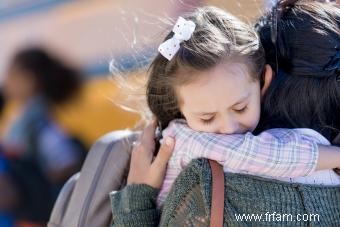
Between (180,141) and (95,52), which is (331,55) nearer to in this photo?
(180,141)

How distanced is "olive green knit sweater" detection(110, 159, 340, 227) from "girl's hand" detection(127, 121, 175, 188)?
15 cm

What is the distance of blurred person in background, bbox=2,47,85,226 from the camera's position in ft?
13.1

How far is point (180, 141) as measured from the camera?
1.87 meters

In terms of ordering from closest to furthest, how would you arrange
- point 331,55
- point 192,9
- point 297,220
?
point 297,220 < point 331,55 < point 192,9

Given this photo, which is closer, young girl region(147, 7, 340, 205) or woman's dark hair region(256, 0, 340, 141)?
young girl region(147, 7, 340, 205)

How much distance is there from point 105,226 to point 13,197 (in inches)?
81.0

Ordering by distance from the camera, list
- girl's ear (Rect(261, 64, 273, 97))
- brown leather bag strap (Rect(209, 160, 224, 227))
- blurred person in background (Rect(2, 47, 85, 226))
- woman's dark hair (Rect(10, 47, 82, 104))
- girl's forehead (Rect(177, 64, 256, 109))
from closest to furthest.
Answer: brown leather bag strap (Rect(209, 160, 224, 227))
girl's forehead (Rect(177, 64, 256, 109))
girl's ear (Rect(261, 64, 273, 97))
blurred person in background (Rect(2, 47, 85, 226))
woman's dark hair (Rect(10, 47, 82, 104))

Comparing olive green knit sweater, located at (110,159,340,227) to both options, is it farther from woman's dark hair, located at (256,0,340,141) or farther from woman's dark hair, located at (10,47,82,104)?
woman's dark hair, located at (10,47,82,104)

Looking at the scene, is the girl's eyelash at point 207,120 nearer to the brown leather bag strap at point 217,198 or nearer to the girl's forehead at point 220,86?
the girl's forehead at point 220,86

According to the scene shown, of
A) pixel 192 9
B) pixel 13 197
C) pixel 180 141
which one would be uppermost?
pixel 192 9

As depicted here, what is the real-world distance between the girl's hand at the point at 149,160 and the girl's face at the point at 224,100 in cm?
14

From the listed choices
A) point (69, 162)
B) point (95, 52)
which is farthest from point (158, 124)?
point (95, 52)

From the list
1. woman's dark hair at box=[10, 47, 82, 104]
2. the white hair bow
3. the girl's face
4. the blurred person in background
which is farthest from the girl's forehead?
woman's dark hair at box=[10, 47, 82, 104]

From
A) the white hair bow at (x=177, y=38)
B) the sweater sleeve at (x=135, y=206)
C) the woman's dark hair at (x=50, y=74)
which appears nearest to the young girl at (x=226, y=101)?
the white hair bow at (x=177, y=38)
